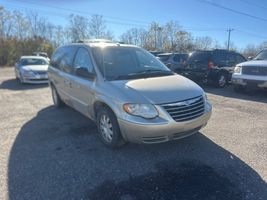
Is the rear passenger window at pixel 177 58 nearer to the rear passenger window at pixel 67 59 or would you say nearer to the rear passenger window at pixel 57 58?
the rear passenger window at pixel 57 58

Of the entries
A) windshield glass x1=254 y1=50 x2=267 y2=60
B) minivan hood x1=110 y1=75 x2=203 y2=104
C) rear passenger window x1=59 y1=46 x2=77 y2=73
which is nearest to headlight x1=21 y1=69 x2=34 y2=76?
rear passenger window x1=59 y1=46 x2=77 y2=73

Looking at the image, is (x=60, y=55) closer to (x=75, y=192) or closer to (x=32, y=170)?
(x=32, y=170)

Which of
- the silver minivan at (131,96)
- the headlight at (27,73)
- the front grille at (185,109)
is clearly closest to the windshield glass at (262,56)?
the silver minivan at (131,96)

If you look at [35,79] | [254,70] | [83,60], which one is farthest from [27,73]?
[254,70]

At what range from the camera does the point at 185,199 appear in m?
2.74

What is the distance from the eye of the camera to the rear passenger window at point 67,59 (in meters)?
5.33

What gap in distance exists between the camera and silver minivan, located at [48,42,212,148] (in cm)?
342

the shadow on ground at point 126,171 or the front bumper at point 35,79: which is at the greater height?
the front bumper at point 35,79

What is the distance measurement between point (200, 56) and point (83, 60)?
23.0 feet

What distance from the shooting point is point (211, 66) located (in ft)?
33.1

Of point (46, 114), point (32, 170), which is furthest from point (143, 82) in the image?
point (46, 114)

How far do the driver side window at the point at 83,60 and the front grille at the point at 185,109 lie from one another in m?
1.75

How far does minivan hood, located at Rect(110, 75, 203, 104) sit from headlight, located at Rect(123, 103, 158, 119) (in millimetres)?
104

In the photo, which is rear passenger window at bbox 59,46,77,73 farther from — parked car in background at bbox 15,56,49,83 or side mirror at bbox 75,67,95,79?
parked car in background at bbox 15,56,49,83
